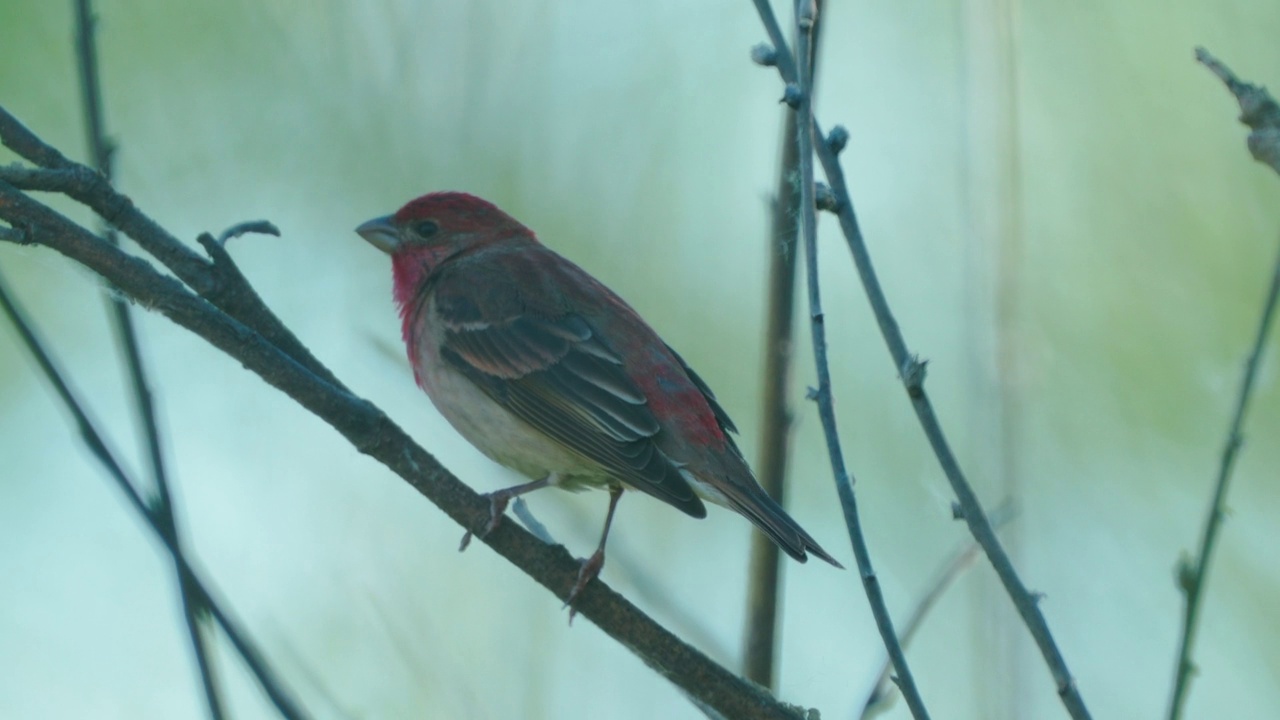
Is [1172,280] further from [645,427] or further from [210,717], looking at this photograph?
[210,717]

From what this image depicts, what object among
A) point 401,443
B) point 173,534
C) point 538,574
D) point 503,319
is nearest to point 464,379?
point 503,319

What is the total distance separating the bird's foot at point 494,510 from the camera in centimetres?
362

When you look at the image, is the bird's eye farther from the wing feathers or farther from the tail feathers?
the tail feathers

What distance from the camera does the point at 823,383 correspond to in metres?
2.99

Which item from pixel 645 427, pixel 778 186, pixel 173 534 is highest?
pixel 778 186

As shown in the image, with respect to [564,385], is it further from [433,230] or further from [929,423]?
[929,423]

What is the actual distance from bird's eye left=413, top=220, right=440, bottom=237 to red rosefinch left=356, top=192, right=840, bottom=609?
27 centimetres

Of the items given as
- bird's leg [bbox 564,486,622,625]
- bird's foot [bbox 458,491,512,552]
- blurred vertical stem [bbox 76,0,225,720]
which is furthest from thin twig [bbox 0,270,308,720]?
bird's leg [bbox 564,486,622,625]

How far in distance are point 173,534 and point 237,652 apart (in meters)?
0.31

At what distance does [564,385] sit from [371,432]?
76.5 inches

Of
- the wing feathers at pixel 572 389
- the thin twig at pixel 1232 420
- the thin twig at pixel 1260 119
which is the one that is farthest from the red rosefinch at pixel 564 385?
the thin twig at pixel 1260 119

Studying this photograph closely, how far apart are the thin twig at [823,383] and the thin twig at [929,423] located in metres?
0.09

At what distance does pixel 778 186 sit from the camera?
13.0 feet

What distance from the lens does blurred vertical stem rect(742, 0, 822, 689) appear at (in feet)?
11.7
